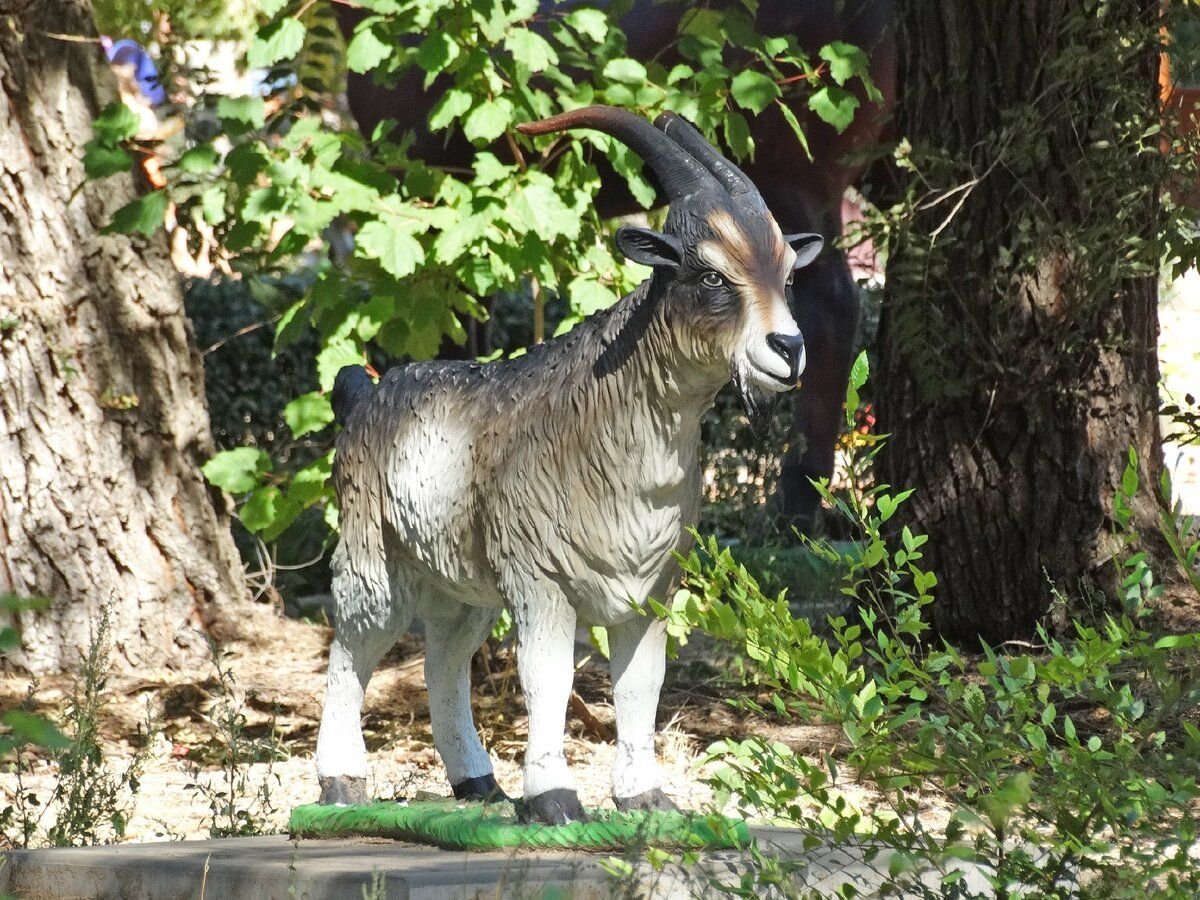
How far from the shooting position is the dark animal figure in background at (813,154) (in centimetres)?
614

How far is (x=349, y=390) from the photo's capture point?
3.97m

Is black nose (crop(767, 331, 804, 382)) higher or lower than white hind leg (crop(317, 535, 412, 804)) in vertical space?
higher

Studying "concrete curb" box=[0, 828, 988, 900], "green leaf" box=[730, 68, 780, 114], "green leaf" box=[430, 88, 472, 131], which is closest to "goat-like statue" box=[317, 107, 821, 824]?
"concrete curb" box=[0, 828, 988, 900]

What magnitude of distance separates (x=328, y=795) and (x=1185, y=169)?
3.43 m

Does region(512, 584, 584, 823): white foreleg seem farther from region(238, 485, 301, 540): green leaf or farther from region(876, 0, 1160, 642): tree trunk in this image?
region(876, 0, 1160, 642): tree trunk

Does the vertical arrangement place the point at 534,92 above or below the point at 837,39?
below

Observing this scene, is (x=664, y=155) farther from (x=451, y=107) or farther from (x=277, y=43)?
(x=277, y=43)

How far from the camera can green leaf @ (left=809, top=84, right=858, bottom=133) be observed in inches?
201

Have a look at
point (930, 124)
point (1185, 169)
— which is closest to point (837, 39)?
point (930, 124)

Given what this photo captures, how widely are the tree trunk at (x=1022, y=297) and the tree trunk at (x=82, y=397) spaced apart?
9.26 feet

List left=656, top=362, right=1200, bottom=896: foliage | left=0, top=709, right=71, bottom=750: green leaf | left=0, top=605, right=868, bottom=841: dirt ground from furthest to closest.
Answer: left=0, top=605, right=868, bottom=841: dirt ground, left=656, top=362, right=1200, bottom=896: foliage, left=0, top=709, right=71, bottom=750: green leaf

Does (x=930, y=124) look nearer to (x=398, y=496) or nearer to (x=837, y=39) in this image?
(x=837, y=39)

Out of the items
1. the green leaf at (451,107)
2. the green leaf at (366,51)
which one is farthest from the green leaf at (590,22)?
the green leaf at (366,51)

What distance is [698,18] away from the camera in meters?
5.52
